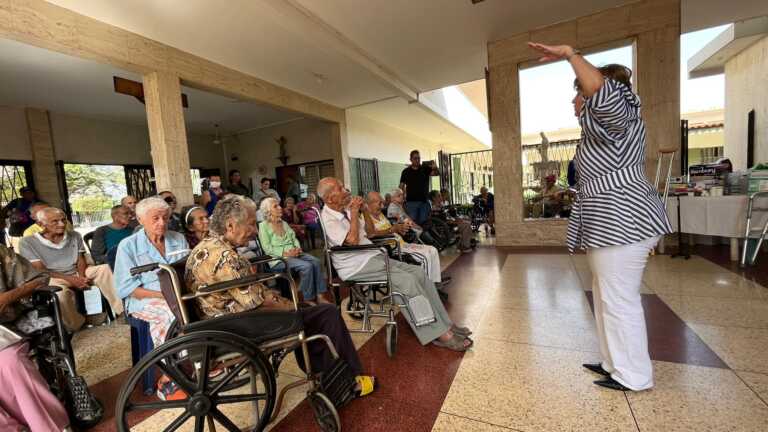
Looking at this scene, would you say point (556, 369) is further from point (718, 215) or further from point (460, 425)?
point (718, 215)

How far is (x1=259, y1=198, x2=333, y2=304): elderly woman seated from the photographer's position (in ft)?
8.28

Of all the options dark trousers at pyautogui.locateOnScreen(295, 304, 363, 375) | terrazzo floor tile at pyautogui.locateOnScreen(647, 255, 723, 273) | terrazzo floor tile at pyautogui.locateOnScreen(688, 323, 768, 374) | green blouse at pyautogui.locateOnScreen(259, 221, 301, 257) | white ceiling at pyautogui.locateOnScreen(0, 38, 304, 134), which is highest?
white ceiling at pyautogui.locateOnScreen(0, 38, 304, 134)

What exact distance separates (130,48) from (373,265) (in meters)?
3.92

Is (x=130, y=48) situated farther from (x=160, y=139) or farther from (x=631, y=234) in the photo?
(x=631, y=234)

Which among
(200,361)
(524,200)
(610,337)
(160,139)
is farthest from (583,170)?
(160,139)

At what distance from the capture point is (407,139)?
1205 cm

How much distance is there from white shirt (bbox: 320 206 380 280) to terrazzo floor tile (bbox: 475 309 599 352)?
895 mm

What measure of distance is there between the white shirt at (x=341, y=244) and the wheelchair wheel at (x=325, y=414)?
Answer: 2.86 ft

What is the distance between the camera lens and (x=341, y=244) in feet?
7.18

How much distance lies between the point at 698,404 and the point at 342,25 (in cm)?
473

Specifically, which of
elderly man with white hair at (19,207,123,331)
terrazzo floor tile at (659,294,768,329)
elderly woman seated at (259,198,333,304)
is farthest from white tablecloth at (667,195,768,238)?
elderly man with white hair at (19,207,123,331)

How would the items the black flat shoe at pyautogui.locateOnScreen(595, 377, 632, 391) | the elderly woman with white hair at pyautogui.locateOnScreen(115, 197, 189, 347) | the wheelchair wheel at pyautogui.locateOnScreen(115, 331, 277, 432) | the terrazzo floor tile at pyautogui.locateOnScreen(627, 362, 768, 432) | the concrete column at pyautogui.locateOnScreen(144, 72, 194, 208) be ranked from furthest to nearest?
the concrete column at pyautogui.locateOnScreen(144, 72, 194, 208) < the elderly woman with white hair at pyautogui.locateOnScreen(115, 197, 189, 347) < the black flat shoe at pyautogui.locateOnScreen(595, 377, 632, 391) < the terrazzo floor tile at pyautogui.locateOnScreen(627, 362, 768, 432) < the wheelchair wheel at pyautogui.locateOnScreen(115, 331, 277, 432)

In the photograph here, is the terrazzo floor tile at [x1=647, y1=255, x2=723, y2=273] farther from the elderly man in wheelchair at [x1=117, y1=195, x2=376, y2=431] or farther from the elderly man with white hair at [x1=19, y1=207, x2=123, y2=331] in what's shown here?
the elderly man with white hair at [x1=19, y1=207, x2=123, y2=331]

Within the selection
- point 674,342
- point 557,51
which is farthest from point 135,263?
point 674,342
